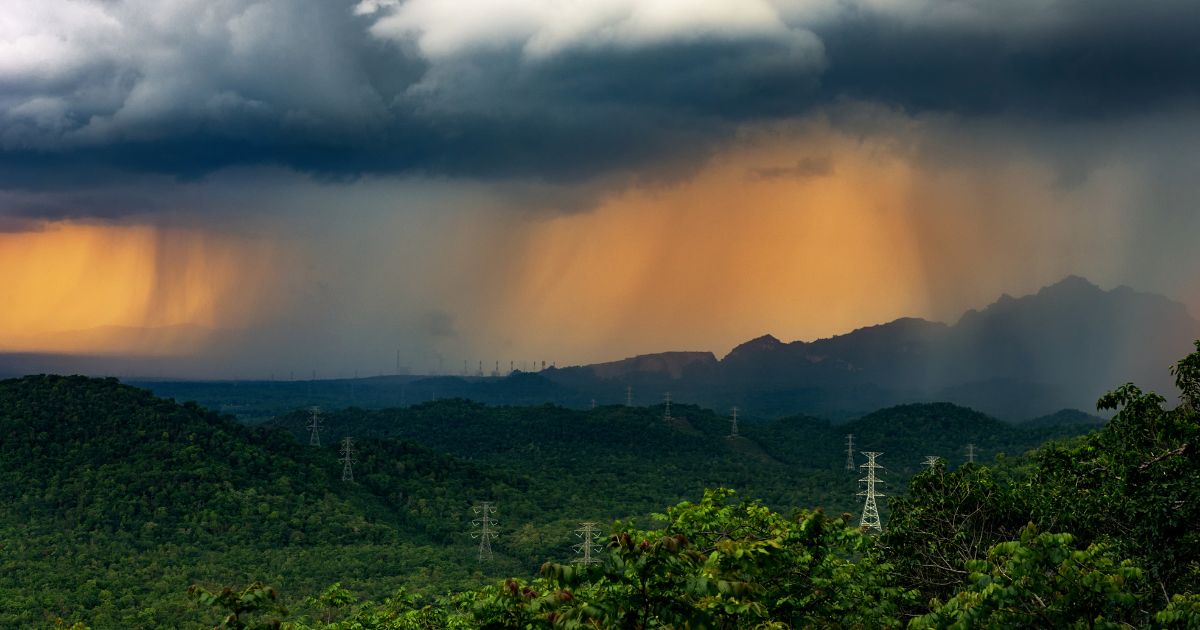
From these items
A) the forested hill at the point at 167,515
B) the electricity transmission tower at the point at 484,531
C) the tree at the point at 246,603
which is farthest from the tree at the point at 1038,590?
the electricity transmission tower at the point at 484,531

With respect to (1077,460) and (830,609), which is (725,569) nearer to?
(830,609)

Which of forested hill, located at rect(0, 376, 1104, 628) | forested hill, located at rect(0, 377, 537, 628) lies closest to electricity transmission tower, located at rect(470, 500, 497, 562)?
forested hill, located at rect(0, 376, 1104, 628)

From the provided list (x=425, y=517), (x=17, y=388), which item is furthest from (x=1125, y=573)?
(x=17, y=388)

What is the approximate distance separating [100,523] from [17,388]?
53.9m

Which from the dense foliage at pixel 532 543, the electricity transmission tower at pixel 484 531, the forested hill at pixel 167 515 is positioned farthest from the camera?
the electricity transmission tower at pixel 484 531

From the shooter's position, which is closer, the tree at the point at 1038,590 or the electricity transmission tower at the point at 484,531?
the tree at the point at 1038,590

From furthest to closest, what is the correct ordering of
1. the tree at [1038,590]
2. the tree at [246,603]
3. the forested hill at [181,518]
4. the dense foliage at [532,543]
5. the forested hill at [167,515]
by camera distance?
the forested hill at [181,518] < the forested hill at [167,515] < the tree at [1038,590] < the dense foliage at [532,543] < the tree at [246,603]

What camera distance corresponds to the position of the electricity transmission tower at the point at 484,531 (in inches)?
5748

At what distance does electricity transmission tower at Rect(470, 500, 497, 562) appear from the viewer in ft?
479

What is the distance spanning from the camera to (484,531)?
476 feet

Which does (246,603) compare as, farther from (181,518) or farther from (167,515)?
(167,515)

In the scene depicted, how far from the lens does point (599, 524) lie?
552 feet

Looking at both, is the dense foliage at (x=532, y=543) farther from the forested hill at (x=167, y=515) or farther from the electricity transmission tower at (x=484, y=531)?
the electricity transmission tower at (x=484, y=531)

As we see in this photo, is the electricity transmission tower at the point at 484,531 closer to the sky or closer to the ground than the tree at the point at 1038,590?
closer to the ground
